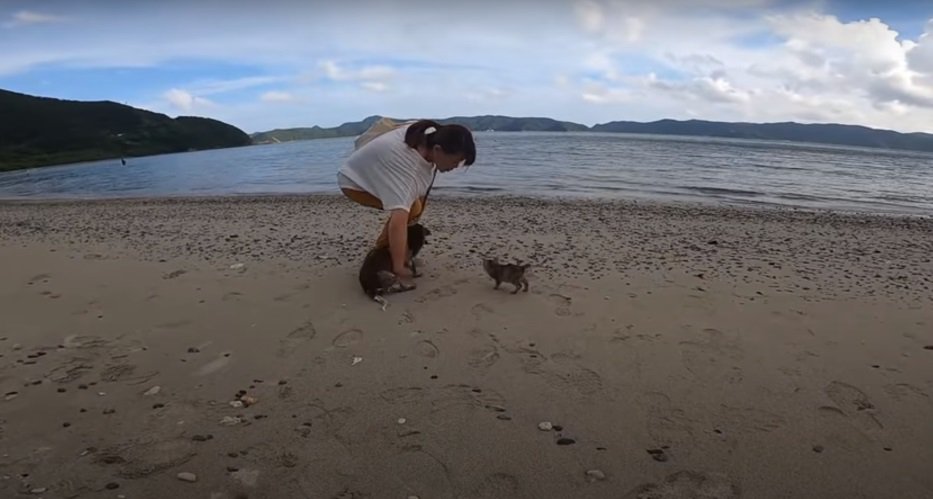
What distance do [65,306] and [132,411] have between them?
8.85 feet

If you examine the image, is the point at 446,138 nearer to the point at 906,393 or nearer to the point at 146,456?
the point at 146,456

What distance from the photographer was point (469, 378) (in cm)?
379

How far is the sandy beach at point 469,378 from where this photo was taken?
9.16 feet

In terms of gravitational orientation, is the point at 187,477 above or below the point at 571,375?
below

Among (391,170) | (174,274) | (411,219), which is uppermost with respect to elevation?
(391,170)

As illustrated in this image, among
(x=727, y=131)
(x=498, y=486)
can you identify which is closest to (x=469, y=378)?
(x=498, y=486)

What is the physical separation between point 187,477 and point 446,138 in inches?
135

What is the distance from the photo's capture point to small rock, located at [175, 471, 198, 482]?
275cm

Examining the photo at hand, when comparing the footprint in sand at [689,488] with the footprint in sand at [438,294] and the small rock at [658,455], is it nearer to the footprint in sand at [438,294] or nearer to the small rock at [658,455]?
the small rock at [658,455]

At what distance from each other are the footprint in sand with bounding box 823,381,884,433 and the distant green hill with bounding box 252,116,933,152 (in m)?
95.8

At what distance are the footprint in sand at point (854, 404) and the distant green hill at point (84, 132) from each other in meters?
75.8

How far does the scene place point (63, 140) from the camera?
84.6m

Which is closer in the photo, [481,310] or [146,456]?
[146,456]

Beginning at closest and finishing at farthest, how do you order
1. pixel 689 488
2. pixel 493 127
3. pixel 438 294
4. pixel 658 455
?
pixel 689 488, pixel 658 455, pixel 438 294, pixel 493 127
